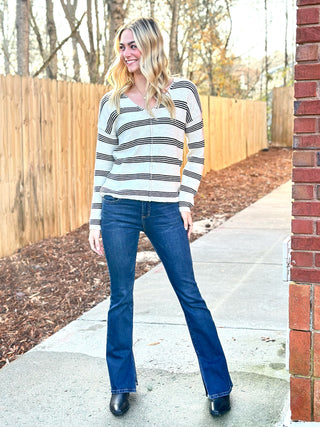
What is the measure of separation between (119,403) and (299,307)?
1.04 m

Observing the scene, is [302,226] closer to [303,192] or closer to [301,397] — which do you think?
[303,192]

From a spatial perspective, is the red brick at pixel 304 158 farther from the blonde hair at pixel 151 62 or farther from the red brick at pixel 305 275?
the blonde hair at pixel 151 62

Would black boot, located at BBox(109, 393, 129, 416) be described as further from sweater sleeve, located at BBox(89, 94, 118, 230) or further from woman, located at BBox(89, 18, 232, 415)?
sweater sleeve, located at BBox(89, 94, 118, 230)

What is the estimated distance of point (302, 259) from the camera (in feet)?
9.70

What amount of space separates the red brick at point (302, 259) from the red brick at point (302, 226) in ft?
0.33

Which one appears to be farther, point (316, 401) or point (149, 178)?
point (149, 178)

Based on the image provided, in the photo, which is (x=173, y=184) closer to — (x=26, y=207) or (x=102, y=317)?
(x=102, y=317)

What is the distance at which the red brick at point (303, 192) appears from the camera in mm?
2912

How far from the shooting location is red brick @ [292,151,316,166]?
9.50ft

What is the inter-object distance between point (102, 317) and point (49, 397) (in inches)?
57.6

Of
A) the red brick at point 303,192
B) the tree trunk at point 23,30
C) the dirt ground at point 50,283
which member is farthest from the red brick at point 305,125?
the tree trunk at point 23,30

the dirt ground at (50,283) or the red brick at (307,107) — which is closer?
the red brick at (307,107)

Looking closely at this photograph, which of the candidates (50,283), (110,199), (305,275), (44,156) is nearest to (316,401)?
(305,275)

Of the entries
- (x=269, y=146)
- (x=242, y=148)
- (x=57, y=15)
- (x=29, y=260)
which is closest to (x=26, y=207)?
(x=29, y=260)
